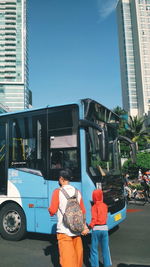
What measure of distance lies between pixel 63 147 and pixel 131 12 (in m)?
160

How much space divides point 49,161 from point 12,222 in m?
1.87

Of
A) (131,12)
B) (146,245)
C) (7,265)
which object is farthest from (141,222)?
(131,12)

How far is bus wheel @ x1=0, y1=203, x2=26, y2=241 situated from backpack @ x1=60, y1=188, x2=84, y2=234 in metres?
3.05

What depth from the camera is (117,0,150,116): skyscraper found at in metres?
128

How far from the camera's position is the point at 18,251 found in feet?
17.1

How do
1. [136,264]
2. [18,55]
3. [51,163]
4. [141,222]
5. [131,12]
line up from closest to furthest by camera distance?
[136,264] < [51,163] < [141,222] < [18,55] < [131,12]

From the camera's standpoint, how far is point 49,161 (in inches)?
221

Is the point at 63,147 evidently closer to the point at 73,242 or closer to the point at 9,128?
the point at 9,128

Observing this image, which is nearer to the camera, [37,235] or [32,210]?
[32,210]

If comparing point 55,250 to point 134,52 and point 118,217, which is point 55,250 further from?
point 134,52

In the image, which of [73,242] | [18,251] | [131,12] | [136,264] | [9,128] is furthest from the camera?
[131,12]

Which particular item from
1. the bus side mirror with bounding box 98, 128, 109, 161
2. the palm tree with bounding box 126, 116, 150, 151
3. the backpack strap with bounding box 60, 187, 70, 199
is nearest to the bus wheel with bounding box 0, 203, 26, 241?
the bus side mirror with bounding box 98, 128, 109, 161

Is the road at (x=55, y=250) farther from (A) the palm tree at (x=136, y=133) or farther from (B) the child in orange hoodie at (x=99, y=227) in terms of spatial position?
(A) the palm tree at (x=136, y=133)

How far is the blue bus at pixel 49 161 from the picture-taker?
5262 millimetres
